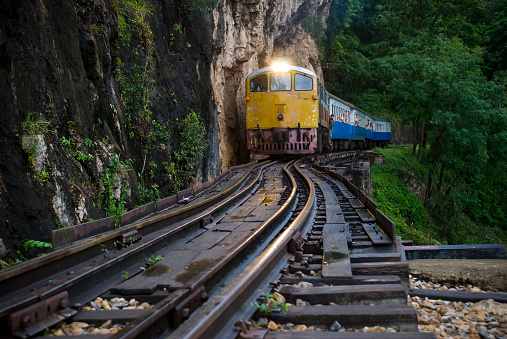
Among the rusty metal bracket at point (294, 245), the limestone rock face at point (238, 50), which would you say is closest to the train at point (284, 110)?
the limestone rock face at point (238, 50)

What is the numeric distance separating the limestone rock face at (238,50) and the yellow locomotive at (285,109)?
1863 mm

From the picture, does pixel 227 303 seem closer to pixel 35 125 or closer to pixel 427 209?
pixel 35 125

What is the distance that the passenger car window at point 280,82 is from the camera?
54.8 feet

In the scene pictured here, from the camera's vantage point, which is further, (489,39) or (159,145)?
(489,39)

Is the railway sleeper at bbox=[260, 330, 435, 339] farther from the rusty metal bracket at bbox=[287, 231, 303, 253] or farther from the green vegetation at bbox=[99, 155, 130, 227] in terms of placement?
the green vegetation at bbox=[99, 155, 130, 227]

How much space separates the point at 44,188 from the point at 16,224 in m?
0.59

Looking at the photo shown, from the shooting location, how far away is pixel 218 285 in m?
3.51

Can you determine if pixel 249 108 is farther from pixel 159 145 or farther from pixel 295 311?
pixel 295 311

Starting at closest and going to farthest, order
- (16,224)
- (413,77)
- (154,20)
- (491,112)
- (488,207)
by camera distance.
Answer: (16,224) → (154,20) → (491,112) → (413,77) → (488,207)

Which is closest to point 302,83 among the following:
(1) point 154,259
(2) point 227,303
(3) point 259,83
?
(3) point 259,83

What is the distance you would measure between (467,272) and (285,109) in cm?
1318

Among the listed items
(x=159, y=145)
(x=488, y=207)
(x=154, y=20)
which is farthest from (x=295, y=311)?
(x=488, y=207)

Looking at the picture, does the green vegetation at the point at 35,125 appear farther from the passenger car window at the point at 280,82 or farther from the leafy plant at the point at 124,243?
the passenger car window at the point at 280,82

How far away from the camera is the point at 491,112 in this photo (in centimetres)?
1866
